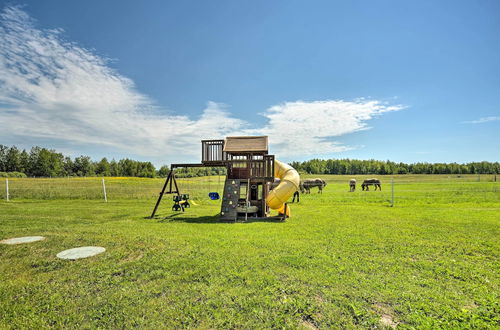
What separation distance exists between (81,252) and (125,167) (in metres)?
105

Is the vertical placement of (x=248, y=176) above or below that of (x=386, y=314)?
above

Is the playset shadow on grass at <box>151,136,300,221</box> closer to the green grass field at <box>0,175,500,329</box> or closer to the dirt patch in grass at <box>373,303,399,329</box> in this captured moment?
the green grass field at <box>0,175,500,329</box>

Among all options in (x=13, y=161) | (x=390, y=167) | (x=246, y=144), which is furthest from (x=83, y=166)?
(x=390, y=167)

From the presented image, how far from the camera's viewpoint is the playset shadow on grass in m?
13.1

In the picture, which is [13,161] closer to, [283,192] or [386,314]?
[283,192]

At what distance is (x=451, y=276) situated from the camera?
5.12 m

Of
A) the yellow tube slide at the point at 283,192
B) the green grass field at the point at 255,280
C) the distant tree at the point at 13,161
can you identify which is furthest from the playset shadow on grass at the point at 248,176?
the distant tree at the point at 13,161

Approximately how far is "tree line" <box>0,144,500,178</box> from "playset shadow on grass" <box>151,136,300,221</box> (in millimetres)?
47869

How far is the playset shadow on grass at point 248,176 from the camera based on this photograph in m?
13.1

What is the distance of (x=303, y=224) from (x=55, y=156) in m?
110

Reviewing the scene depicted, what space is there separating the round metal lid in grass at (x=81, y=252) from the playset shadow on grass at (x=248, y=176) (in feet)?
19.4

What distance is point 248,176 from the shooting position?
14.3 metres

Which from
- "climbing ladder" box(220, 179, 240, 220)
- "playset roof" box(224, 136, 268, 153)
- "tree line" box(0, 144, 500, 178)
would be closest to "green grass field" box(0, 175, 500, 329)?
"climbing ladder" box(220, 179, 240, 220)

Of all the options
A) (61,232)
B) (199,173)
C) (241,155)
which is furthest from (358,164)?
(61,232)
